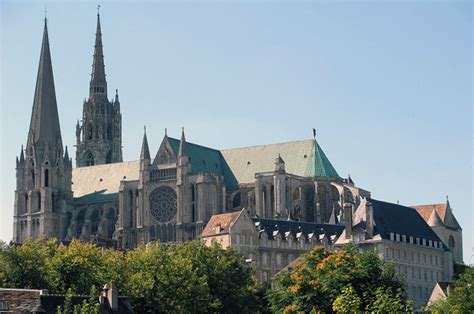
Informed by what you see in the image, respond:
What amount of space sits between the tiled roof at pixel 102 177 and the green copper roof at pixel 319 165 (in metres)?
28.6

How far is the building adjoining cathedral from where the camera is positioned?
136 m

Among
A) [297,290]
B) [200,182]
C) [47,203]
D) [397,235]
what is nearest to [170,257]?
[297,290]

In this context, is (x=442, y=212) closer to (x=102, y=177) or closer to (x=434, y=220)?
Result: (x=434, y=220)

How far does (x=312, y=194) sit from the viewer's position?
545 feet

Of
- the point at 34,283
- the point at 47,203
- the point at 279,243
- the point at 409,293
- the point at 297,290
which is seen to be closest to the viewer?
the point at 297,290

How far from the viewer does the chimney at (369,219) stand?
129m

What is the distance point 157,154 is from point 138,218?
8.89 meters

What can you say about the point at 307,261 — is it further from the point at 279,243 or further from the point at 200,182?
the point at 200,182

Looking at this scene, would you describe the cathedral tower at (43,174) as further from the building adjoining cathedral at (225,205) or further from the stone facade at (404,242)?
the stone facade at (404,242)

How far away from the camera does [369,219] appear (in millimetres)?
129875

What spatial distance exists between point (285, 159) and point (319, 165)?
18.8 feet

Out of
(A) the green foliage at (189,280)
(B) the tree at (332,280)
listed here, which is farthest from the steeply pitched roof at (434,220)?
(B) the tree at (332,280)

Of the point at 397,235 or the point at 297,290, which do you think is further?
the point at 397,235

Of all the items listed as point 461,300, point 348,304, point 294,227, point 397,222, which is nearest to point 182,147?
point 294,227
